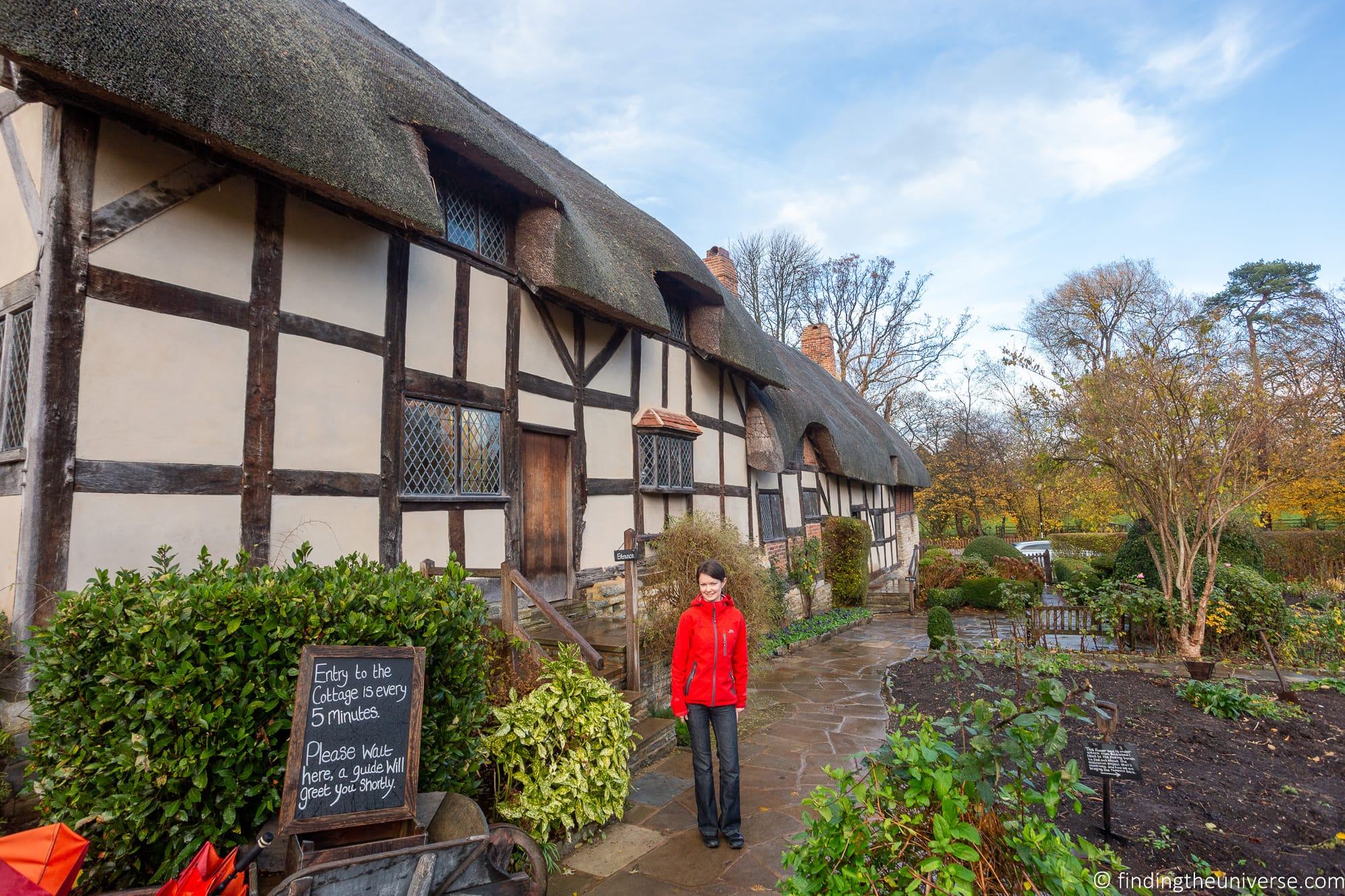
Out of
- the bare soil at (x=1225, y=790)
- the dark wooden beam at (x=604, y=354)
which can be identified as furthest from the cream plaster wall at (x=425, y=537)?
the bare soil at (x=1225, y=790)

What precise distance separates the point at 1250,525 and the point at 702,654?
11792mm

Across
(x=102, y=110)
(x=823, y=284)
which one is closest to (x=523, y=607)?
(x=102, y=110)

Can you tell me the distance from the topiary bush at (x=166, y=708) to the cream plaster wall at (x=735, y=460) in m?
8.19

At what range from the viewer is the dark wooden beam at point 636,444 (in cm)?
839

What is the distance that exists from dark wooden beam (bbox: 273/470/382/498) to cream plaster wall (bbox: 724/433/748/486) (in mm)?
6258

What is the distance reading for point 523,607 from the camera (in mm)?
6555

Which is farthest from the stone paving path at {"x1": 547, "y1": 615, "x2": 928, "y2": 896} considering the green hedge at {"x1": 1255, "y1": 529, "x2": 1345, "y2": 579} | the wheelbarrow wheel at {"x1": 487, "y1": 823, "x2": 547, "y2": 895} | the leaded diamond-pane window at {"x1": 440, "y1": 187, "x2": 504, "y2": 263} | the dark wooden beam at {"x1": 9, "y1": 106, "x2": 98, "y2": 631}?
the green hedge at {"x1": 1255, "y1": 529, "x2": 1345, "y2": 579}

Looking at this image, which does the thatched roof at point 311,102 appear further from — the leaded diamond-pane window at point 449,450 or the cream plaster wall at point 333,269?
the leaded diamond-pane window at point 449,450

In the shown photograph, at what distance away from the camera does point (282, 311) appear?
15.5ft

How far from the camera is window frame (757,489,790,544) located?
11766 mm

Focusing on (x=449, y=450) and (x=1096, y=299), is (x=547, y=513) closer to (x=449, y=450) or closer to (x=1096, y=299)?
(x=449, y=450)

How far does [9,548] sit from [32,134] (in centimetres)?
248

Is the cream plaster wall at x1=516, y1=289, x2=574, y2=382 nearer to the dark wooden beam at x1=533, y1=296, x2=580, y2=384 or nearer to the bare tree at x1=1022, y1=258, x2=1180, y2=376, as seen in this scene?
the dark wooden beam at x1=533, y1=296, x2=580, y2=384

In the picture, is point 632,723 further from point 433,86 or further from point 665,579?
point 433,86
